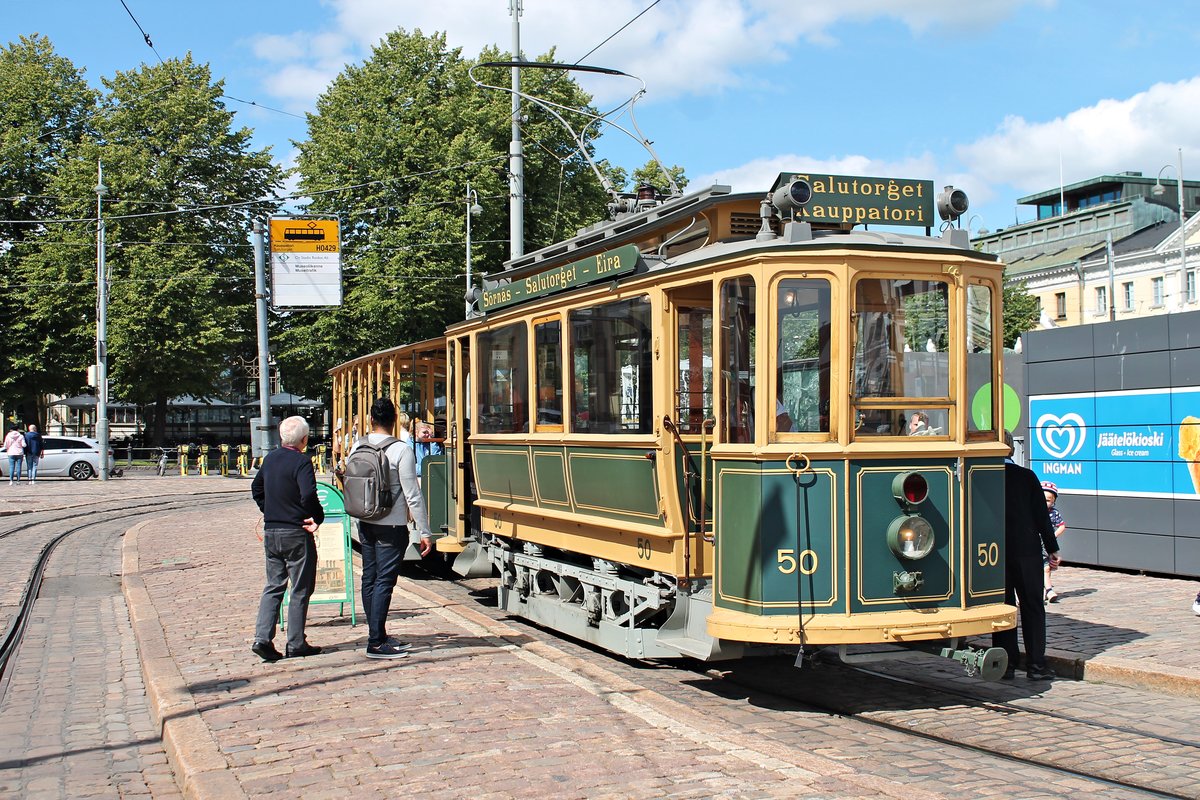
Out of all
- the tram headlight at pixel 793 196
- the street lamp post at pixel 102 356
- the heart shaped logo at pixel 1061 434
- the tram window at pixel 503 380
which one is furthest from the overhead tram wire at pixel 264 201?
the tram headlight at pixel 793 196

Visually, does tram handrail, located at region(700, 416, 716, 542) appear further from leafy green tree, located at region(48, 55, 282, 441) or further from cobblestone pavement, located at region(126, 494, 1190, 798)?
leafy green tree, located at region(48, 55, 282, 441)

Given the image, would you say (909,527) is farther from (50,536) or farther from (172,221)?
(172,221)

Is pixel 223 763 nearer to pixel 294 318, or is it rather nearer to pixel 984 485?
pixel 984 485

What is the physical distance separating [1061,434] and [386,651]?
8919 millimetres

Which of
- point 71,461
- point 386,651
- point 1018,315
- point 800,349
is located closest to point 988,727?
point 800,349

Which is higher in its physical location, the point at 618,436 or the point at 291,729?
the point at 618,436

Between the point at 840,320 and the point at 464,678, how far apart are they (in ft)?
10.7

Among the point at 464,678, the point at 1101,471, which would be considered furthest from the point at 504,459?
the point at 1101,471

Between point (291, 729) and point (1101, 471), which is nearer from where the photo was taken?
point (291, 729)

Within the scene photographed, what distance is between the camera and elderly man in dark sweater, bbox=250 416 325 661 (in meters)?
8.30

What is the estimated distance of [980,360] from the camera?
7.38 metres

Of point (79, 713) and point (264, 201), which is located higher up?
point (264, 201)

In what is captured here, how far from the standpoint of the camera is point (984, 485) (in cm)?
730

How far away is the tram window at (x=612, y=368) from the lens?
8.11 meters
